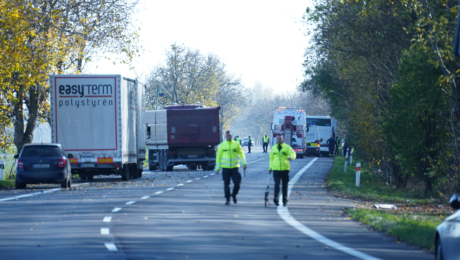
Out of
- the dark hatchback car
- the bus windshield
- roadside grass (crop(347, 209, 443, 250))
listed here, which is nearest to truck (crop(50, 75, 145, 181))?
the dark hatchback car

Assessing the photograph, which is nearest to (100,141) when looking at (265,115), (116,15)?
(116,15)

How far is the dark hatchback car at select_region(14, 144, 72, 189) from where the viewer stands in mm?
22469

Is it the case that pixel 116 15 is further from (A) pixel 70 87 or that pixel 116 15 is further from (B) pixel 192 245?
(B) pixel 192 245

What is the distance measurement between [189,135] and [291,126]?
21452 mm

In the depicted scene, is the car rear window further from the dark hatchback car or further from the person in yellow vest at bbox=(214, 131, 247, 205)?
the person in yellow vest at bbox=(214, 131, 247, 205)

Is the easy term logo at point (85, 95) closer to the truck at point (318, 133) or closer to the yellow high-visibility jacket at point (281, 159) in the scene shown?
the yellow high-visibility jacket at point (281, 159)

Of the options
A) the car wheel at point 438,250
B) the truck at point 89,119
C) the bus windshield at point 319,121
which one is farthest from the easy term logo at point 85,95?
the bus windshield at point 319,121

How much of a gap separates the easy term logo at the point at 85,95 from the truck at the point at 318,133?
38855mm

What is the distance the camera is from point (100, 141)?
2581cm

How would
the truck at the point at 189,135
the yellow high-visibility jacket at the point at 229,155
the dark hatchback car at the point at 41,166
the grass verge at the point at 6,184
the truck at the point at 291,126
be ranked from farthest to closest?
the truck at the point at 291,126, the truck at the point at 189,135, the grass verge at the point at 6,184, the dark hatchback car at the point at 41,166, the yellow high-visibility jacket at the point at 229,155

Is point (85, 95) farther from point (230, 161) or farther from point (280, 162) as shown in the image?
point (280, 162)

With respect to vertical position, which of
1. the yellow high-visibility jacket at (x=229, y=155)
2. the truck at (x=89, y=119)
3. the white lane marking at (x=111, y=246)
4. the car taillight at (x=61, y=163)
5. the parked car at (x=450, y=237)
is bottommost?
the white lane marking at (x=111, y=246)

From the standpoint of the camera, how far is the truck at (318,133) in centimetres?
6362

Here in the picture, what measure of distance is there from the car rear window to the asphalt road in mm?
4128
